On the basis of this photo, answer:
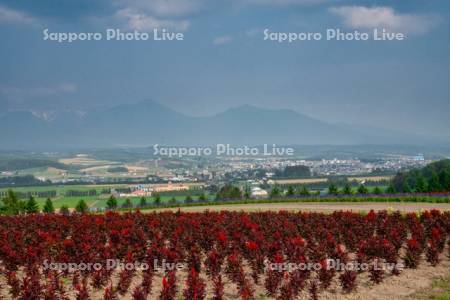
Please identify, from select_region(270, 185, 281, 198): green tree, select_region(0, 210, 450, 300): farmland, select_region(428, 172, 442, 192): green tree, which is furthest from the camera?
select_region(428, 172, 442, 192): green tree

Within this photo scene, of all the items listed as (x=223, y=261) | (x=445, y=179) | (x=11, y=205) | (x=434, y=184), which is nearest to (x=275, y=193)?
(x=434, y=184)

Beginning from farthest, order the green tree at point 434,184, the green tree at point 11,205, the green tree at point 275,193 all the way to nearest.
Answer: the green tree at point 434,184 → the green tree at point 275,193 → the green tree at point 11,205

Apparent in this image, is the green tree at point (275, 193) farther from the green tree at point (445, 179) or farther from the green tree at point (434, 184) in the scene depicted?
the green tree at point (445, 179)

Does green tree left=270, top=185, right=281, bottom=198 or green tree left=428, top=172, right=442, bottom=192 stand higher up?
green tree left=428, top=172, right=442, bottom=192

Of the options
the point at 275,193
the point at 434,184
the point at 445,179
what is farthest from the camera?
the point at 445,179

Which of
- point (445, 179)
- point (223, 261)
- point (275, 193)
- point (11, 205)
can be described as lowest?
point (11, 205)

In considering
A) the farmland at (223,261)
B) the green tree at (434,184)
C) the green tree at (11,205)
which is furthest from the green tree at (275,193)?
the farmland at (223,261)

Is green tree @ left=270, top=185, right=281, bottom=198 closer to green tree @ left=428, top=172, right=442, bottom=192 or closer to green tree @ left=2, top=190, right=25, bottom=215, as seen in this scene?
green tree @ left=428, top=172, right=442, bottom=192

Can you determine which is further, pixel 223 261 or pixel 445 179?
pixel 445 179

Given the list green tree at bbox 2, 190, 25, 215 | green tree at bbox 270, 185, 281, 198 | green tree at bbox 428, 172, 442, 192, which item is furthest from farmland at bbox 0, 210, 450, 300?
green tree at bbox 428, 172, 442, 192

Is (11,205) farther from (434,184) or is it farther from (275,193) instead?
(434,184)
